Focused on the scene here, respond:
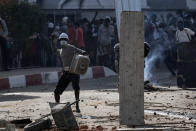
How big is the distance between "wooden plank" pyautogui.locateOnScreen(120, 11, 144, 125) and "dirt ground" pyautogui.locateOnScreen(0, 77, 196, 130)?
0.30m

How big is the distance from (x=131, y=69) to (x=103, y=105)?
11.3 ft

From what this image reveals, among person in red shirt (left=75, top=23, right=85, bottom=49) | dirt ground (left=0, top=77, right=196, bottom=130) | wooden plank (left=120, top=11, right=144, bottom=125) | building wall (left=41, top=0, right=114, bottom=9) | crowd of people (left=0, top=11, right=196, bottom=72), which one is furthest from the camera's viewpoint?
building wall (left=41, top=0, right=114, bottom=9)

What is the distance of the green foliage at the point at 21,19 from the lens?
24469 mm

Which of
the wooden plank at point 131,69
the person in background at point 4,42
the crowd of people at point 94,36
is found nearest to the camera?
the wooden plank at point 131,69

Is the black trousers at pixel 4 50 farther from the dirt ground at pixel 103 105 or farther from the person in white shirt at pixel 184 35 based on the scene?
the person in white shirt at pixel 184 35

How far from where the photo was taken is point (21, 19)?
24.7 metres

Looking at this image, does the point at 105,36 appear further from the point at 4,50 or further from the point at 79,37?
the point at 4,50

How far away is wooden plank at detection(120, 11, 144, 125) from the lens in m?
10.6

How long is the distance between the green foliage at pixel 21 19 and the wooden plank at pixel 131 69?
1425cm

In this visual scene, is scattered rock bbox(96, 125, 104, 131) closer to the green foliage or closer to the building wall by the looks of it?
the green foliage

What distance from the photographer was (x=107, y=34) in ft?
81.6

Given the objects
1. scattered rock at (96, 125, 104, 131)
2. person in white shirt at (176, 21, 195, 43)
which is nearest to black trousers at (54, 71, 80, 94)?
scattered rock at (96, 125, 104, 131)

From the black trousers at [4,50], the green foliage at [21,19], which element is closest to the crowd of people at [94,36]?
the green foliage at [21,19]

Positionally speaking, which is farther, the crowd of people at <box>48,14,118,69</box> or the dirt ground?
the crowd of people at <box>48,14,118,69</box>
